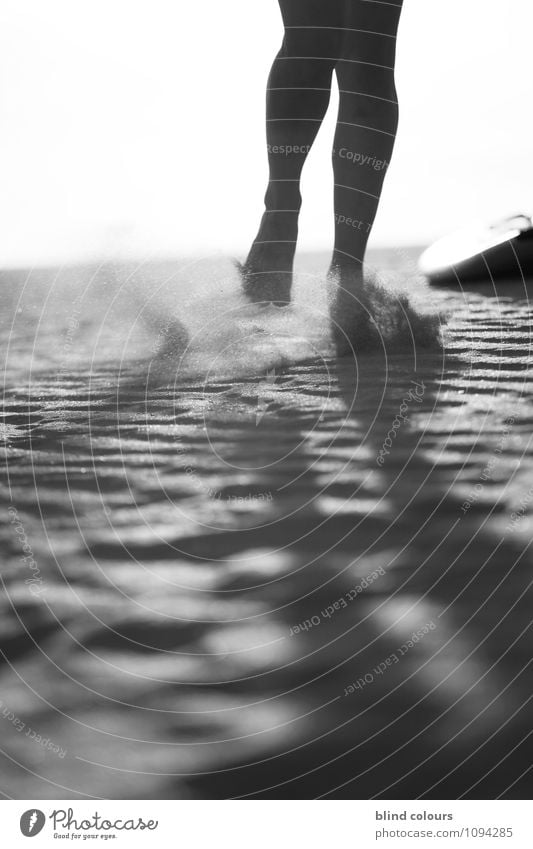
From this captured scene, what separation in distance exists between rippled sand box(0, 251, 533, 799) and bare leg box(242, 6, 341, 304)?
35 centimetres

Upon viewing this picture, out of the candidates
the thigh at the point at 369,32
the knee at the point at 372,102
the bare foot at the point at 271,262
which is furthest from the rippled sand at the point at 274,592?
the thigh at the point at 369,32

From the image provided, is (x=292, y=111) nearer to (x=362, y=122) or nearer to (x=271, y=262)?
(x=362, y=122)

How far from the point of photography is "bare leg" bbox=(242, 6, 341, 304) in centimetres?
154

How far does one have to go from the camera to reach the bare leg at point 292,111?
1538 mm

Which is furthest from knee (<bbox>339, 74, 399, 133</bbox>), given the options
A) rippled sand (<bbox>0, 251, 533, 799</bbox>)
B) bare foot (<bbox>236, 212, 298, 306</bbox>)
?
rippled sand (<bbox>0, 251, 533, 799</bbox>)

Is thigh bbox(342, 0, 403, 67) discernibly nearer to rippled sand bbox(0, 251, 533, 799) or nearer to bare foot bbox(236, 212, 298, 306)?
bare foot bbox(236, 212, 298, 306)

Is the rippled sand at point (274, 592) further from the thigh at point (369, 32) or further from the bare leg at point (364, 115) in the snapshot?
the thigh at point (369, 32)

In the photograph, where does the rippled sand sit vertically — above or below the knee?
below

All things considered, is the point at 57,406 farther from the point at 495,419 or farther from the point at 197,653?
the point at 197,653

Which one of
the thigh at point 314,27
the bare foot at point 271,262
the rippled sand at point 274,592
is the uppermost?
the thigh at point 314,27

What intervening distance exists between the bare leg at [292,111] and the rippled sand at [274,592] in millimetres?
350

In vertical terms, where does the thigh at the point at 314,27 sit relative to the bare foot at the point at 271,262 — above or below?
above
